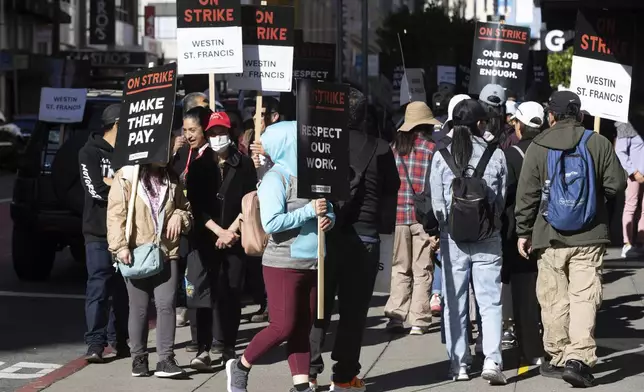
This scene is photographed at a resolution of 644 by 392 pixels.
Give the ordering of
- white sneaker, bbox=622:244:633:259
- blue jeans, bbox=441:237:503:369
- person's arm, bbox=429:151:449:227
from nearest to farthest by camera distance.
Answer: blue jeans, bbox=441:237:503:369 → person's arm, bbox=429:151:449:227 → white sneaker, bbox=622:244:633:259

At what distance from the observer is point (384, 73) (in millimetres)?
43562

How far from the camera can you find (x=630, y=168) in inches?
588

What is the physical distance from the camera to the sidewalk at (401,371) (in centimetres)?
847

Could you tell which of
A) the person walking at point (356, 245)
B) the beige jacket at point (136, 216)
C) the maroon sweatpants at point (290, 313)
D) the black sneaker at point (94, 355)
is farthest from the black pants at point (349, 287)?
the black sneaker at point (94, 355)

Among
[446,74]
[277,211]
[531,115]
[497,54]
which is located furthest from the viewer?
[446,74]

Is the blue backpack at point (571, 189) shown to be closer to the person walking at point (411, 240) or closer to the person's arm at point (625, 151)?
the person walking at point (411, 240)

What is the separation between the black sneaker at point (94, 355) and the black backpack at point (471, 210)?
2762 millimetres

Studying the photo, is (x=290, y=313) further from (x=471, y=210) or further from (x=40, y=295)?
(x=40, y=295)

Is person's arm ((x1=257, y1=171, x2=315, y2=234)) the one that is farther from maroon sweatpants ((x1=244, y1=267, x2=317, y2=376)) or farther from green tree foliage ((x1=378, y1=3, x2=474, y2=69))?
green tree foliage ((x1=378, y1=3, x2=474, y2=69))

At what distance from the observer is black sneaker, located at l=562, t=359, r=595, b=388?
8172mm

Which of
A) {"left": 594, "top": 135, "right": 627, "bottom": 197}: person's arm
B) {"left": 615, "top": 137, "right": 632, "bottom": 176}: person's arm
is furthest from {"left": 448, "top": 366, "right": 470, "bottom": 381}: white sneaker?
{"left": 615, "top": 137, "right": 632, "bottom": 176}: person's arm

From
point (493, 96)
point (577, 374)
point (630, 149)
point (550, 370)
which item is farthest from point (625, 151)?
point (577, 374)

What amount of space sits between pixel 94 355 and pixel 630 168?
7.71 metres

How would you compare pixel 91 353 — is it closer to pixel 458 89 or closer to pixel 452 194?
pixel 452 194
